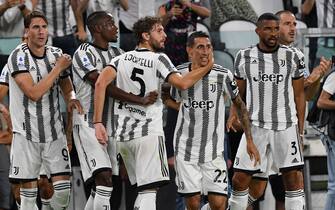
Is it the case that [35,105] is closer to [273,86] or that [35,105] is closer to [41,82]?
[41,82]

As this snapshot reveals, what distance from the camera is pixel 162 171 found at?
37.8 feet

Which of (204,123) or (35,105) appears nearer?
(204,123)

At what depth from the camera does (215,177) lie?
11.7 meters

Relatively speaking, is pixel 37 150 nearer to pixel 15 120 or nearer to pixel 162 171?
pixel 15 120

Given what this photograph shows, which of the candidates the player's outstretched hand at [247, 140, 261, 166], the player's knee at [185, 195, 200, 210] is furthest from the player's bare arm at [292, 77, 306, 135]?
the player's knee at [185, 195, 200, 210]

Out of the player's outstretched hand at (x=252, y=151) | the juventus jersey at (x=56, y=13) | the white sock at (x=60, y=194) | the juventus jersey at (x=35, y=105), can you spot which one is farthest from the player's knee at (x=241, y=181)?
the juventus jersey at (x=56, y=13)

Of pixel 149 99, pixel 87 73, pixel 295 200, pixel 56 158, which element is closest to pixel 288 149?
pixel 295 200

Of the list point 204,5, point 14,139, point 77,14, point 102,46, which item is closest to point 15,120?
point 14,139

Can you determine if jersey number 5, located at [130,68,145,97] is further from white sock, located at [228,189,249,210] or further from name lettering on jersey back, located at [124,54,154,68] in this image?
white sock, located at [228,189,249,210]

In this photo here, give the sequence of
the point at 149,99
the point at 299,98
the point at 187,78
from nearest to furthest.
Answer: the point at 187,78
the point at 149,99
the point at 299,98

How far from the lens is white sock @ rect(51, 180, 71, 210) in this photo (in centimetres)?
1196

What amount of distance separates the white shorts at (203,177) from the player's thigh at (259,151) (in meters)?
0.47

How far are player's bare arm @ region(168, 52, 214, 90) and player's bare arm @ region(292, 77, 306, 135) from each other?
3.92 feet

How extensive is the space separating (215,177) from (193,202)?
13.3 inches
